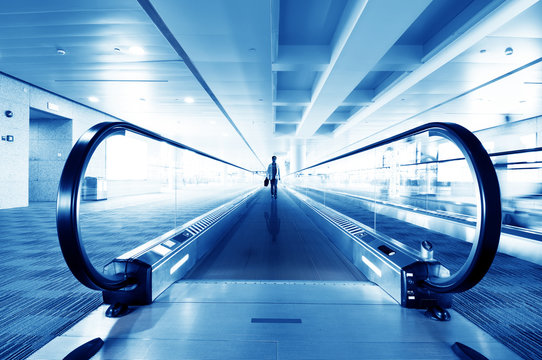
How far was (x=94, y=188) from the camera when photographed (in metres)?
10.9

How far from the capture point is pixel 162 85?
27.1 feet

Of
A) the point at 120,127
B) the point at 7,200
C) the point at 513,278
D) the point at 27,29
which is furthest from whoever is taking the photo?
the point at 7,200

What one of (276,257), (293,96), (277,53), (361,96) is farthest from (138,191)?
(276,257)

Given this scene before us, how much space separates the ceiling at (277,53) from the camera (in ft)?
15.4

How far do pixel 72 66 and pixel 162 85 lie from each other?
232cm

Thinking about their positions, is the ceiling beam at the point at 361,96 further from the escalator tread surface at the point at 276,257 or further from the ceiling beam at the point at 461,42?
the escalator tread surface at the point at 276,257

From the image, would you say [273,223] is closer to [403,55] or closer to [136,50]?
[136,50]

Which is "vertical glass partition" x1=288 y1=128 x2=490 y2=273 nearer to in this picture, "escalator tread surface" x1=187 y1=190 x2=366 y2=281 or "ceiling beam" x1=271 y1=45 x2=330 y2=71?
"escalator tread surface" x1=187 y1=190 x2=366 y2=281

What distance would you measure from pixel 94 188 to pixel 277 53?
962 cm

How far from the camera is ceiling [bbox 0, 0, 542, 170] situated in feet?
15.4

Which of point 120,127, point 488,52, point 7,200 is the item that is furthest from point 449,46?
point 7,200

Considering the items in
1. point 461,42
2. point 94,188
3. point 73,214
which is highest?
point 461,42

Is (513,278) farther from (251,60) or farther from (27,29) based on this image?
(27,29)

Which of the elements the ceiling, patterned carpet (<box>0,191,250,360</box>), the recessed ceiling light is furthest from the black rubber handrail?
the recessed ceiling light
